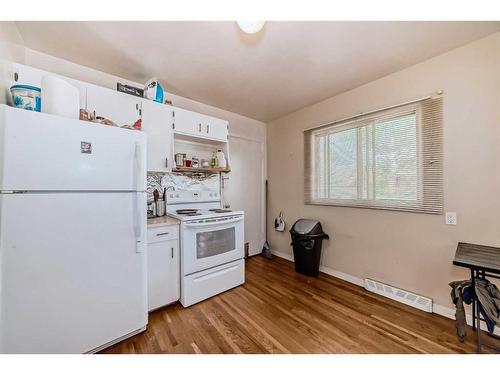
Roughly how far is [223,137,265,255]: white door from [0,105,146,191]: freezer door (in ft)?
5.75

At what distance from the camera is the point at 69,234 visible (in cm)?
127

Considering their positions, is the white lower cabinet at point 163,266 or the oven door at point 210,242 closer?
the white lower cabinet at point 163,266

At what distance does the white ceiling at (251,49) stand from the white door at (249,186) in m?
1.14

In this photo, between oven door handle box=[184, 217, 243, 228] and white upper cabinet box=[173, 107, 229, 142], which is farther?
white upper cabinet box=[173, 107, 229, 142]

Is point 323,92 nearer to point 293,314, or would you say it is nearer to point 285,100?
point 285,100

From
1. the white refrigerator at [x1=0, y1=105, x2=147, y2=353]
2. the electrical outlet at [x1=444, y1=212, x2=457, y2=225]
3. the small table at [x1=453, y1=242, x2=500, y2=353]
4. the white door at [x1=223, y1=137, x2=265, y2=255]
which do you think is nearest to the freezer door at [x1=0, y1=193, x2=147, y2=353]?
the white refrigerator at [x1=0, y1=105, x2=147, y2=353]

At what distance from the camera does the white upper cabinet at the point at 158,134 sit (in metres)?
2.14

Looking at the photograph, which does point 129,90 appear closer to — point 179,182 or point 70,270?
point 179,182

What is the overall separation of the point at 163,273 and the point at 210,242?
0.54 metres

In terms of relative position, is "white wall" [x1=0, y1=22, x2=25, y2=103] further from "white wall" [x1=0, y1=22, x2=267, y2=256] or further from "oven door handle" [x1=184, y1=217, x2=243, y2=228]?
"oven door handle" [x1=184, y1=217, x2=243, y2=228]

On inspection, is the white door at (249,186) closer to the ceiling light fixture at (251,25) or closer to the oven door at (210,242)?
the oven door at (210,242)

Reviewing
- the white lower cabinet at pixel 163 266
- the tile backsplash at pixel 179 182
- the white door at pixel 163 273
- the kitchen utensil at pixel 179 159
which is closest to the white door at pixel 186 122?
the kitchen utensil at pixel 179 159

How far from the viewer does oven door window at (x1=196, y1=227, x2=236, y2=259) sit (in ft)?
6.95
